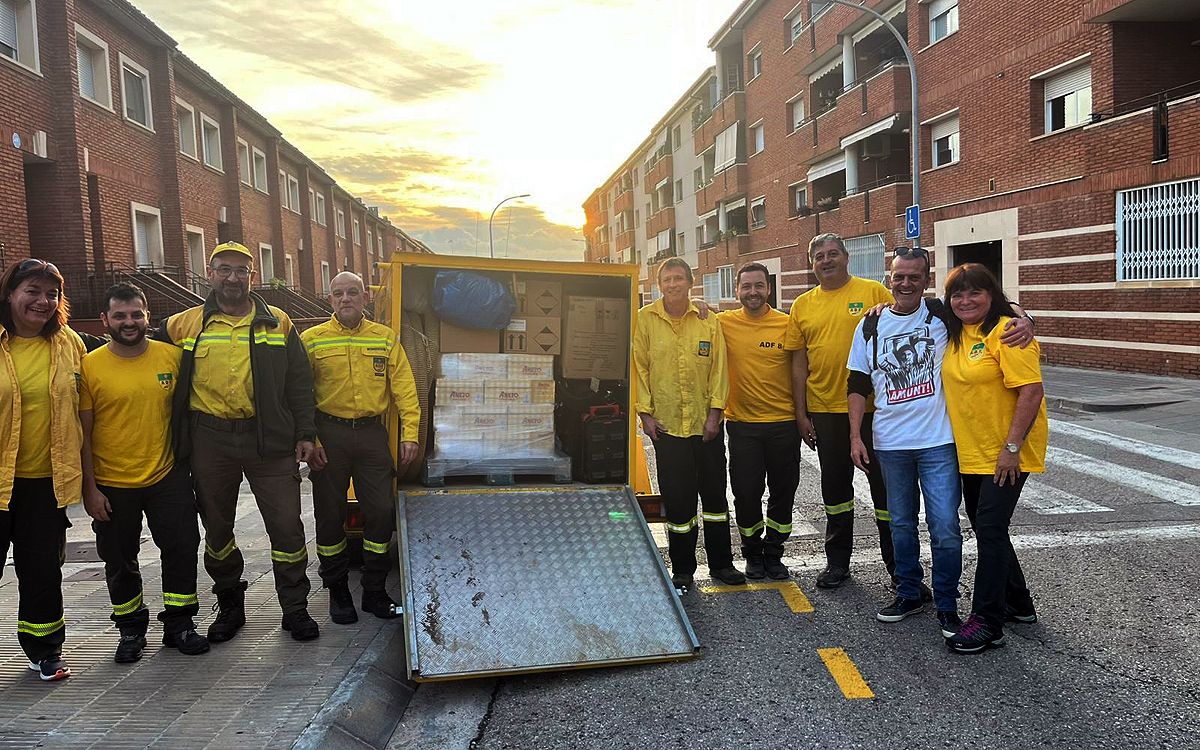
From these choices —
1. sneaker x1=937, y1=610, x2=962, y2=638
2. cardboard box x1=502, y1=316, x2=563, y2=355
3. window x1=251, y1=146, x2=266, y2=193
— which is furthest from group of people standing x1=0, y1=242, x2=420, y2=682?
window x1=251, y1=146, x2=266, y2=193

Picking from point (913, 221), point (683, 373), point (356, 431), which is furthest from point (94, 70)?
point (683, 373)

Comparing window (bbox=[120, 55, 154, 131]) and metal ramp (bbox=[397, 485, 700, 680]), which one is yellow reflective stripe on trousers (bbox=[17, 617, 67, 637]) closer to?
metal ramp (bbox=[397, 485, 700, 680])

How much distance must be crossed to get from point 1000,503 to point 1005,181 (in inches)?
668

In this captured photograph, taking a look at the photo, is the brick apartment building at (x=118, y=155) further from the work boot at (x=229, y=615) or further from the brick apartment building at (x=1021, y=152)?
the brick apartment building at (x=1021, y=152)

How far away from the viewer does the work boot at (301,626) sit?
14.2ft

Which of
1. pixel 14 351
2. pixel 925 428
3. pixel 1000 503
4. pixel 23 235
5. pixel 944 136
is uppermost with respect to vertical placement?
pixel 944 136

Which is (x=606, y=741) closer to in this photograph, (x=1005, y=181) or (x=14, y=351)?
(x=14, y=351)

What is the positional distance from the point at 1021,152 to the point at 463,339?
16.5 meters

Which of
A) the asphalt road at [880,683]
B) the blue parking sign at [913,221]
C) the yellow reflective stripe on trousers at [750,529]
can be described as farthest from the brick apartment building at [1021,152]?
the yellow reflective stripe on trousers at [750,529]

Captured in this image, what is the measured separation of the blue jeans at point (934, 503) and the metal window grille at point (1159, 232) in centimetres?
1255

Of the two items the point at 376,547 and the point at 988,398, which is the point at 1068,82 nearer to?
the point at 988,398

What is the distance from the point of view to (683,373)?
5.17 metres

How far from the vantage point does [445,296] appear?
570 cm

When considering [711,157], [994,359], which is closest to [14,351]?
[994,359]
